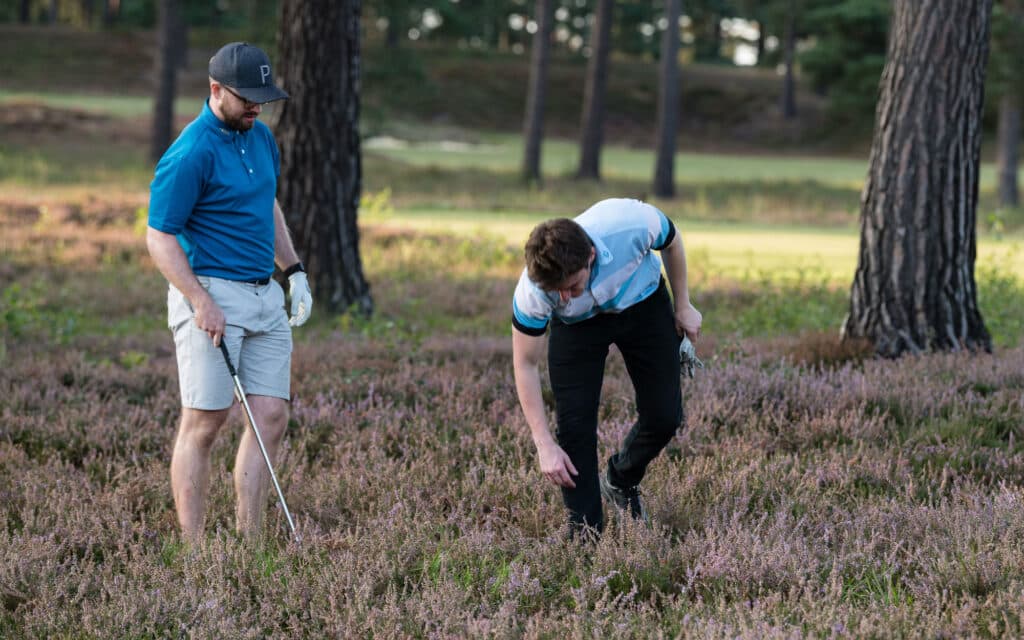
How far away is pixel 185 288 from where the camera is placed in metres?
4.82

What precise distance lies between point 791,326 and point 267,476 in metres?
6.64

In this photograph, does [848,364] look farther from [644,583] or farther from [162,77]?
[162,77]

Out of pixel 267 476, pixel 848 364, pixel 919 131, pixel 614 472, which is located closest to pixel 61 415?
pixel 267 476

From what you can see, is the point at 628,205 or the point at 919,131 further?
the point at 919,131

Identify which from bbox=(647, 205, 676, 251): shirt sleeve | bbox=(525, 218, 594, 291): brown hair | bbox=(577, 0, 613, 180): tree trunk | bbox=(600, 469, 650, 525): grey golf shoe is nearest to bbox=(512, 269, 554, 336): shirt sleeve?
bbox=(525, 218, 594, 291): brown hair

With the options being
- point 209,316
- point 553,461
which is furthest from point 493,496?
point 209,316

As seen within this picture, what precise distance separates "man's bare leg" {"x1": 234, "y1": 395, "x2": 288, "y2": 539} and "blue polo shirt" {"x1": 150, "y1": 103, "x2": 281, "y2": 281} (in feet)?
1.89

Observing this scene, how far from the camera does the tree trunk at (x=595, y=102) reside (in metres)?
32.3

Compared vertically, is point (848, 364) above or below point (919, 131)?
below

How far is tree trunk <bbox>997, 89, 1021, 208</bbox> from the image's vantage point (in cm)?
3072

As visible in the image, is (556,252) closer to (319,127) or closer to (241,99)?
(241,99)

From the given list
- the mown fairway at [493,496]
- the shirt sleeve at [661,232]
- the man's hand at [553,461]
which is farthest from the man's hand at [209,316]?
the shirt sleeve at [661,232]

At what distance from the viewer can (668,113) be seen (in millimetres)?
30031

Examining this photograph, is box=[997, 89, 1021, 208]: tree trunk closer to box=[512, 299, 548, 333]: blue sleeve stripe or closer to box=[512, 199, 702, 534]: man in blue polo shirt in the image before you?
box=[512, 199, 702, 534]: man in blue polo shirt
